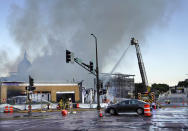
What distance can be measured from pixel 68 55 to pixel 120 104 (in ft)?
23.3

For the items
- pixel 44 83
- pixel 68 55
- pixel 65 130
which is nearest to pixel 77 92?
pixel 44 83

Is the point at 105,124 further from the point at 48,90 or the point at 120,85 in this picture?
the point at 120,85


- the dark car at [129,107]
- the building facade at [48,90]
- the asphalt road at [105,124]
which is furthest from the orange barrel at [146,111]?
the building facade at [48,90]

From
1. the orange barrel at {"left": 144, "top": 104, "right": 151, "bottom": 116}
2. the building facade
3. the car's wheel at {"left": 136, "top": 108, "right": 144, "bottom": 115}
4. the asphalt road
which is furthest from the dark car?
the building facade

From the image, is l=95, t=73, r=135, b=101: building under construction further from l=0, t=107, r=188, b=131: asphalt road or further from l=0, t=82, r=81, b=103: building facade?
l=0, t=107, r=188, b=131: asphalt road

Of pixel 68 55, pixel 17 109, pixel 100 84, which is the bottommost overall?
pixel 17 109

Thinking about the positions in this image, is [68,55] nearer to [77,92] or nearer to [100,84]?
[100,84]

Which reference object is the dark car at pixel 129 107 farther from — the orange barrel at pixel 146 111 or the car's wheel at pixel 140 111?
the orange barrel at pixel 146 111

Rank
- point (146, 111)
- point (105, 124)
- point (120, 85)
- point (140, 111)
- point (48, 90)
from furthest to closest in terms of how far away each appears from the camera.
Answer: point (120, 85) → point (48, 90) → point (140, 111) → point (146, 111) → point (105, 124)

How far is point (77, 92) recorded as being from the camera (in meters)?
82.6

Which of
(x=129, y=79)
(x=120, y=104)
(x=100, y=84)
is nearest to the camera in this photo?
(x=120, y=104)

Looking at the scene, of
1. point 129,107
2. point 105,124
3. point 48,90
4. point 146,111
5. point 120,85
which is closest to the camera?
point 105,124

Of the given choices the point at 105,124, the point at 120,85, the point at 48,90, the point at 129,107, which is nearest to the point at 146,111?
the point at 129,107

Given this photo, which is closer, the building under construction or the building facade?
the building facade
